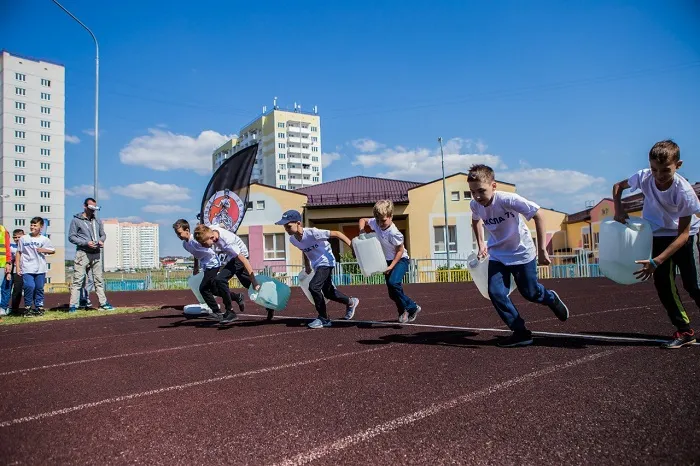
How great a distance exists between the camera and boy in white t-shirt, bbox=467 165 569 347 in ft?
16.0

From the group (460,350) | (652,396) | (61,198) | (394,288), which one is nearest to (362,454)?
(652,396)

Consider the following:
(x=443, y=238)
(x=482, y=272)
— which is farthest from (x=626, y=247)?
(x=443, y=238)

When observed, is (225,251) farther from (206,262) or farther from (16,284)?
(16,284)

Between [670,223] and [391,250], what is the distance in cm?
335

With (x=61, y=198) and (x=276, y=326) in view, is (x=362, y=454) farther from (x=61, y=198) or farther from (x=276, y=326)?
(x=61, y=198)

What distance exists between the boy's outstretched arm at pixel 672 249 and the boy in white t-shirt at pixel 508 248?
0.85 m

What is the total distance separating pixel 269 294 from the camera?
748cm

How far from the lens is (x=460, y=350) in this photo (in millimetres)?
4781

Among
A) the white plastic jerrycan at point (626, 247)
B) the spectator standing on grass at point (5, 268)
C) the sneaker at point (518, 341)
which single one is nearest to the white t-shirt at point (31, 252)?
the spectator standing on grass at point (5, 268)

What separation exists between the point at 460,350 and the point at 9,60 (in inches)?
3605

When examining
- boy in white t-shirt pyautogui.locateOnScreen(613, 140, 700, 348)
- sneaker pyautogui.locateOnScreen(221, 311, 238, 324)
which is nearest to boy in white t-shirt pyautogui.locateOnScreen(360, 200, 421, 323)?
sneaker pyautogui.locateOnScreen(221, 311, 238, 324)

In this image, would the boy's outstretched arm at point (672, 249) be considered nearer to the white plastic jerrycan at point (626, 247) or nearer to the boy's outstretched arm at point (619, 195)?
the white plastic jerrycan at point (626, 247)

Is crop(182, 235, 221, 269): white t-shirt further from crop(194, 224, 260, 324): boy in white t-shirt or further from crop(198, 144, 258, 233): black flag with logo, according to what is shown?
crop(198, 144, 258, 233): black flag with logo

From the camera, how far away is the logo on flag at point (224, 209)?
41.1 feet
